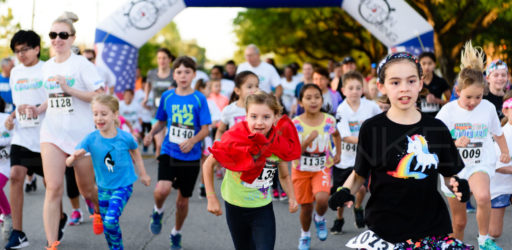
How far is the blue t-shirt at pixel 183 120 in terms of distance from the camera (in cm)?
561

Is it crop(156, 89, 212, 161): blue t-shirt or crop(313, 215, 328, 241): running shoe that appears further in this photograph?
crop(313, 215, 328, 241): running shoe

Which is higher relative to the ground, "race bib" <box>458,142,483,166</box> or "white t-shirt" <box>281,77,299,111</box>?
"white t-shirt" <box>281,77,299,111</box>

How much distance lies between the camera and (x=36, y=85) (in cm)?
545

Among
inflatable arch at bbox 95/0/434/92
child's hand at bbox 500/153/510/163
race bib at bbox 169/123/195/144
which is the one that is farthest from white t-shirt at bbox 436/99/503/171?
inflatable arch at bbox 95/0/434/92

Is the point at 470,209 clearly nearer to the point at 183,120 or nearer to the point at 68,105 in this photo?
the point at 183,120

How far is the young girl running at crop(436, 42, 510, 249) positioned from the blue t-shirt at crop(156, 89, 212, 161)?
232cm

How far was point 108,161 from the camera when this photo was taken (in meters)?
4.84

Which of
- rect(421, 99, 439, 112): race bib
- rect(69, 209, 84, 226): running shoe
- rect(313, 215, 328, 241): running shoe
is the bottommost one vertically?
rect(69, 209, 84, 226): running shoe

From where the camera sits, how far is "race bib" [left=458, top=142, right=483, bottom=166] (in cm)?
503

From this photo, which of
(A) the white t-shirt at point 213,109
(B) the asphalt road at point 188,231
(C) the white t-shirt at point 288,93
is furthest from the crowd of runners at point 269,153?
(C) the white t-shirt at point 288,93

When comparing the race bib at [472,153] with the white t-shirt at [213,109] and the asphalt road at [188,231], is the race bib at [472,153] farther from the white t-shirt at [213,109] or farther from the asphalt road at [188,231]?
the white t-shirt at [213,109]

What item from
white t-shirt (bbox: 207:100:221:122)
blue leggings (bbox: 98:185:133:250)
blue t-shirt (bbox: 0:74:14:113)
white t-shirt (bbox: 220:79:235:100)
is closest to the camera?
blue leggings (bbox: 98:185:133:250)

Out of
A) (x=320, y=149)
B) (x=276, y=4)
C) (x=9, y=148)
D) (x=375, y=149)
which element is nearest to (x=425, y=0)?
(x=276, y=4)

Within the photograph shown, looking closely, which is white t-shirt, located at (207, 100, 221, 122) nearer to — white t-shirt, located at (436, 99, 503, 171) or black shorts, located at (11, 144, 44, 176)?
black shorts, located at (11, 144, 44, 176)
